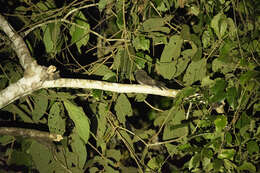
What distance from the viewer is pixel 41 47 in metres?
1.62

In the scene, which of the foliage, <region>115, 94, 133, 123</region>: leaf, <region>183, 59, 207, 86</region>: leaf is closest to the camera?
the foliage

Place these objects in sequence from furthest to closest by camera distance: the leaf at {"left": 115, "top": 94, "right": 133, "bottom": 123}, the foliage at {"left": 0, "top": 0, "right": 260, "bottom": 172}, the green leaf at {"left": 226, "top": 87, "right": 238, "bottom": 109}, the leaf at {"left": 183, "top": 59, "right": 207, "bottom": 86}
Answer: the leaf at {"left": 115, "top": 94, "right": 133, "bottom": 123}
the leaf at {"left": 183, "top": 59, "right": 207, "bottom": 86}
the foliage at {"left": 0, "top": 0, "right": 260, "bottom": 172}
the green leaf at {"left": 226, "top": 87, "right": 238, "bottom": 109}

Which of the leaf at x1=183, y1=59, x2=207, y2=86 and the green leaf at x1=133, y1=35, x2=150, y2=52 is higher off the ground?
the green leaf at x1=133, y1=35, x2=150, y2=52

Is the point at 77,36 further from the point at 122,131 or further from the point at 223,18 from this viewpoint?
the point at 223,18

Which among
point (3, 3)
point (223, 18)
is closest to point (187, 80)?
point (223, 18)

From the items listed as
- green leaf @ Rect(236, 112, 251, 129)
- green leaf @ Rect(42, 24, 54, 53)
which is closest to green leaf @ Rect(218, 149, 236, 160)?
green leaf @ Rect(236, 112, 251, 129)

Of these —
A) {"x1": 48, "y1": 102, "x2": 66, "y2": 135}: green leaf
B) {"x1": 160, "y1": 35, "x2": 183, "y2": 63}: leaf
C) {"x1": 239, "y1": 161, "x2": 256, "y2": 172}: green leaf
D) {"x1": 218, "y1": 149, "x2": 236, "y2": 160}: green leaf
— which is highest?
{"x1": 160, "y1": 35, "x2": 183, "y2": 63}: leaf

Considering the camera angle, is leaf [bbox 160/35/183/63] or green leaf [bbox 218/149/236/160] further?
leaf [bbox 160/35/183/63]

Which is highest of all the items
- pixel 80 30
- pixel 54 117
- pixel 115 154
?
pixel 80 30

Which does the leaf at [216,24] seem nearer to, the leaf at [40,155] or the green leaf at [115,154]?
the green leaf at [115,154]

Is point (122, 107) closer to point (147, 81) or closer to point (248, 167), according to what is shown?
point (147, 81)

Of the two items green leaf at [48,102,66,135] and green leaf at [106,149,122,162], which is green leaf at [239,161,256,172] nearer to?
green leaf at [106,149,122,162]

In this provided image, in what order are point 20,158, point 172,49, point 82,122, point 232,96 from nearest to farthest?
point 232,96
point 82,122
point 172,49
point 20,158

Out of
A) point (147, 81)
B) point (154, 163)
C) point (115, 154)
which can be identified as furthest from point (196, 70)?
point (115, 154)
